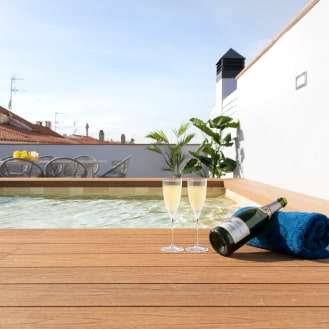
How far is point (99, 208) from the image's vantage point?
434cm

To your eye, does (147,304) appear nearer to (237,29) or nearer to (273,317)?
(273,317)

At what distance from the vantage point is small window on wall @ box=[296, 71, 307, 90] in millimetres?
4602

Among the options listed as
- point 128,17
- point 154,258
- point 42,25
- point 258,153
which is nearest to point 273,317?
point 154,258

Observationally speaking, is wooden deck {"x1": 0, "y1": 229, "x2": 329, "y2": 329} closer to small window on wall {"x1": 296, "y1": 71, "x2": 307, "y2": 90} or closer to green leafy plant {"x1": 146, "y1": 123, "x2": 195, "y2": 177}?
small window on wall {"x1": 296, "y1": 71, "x2": 307, "y2": 90}

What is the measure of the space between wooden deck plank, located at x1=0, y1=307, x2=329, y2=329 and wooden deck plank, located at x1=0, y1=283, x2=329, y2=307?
2cm

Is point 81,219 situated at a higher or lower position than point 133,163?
lower

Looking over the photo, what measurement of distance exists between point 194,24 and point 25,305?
9.15 metres

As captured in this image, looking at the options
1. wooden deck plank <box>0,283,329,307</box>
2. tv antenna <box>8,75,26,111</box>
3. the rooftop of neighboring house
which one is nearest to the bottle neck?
wooden deck plank <box>0,283,329,307</box>

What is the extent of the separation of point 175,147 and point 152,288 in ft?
28.3

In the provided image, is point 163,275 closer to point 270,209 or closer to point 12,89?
point 270,209

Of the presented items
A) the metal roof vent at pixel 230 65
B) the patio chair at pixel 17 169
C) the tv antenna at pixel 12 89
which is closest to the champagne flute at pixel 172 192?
the patio chair at pixel 17 169

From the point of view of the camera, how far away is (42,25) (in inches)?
468

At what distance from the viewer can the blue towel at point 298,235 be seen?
1153mm

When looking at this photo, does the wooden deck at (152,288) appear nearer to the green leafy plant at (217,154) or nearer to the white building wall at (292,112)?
the white building wall at (292,112)
